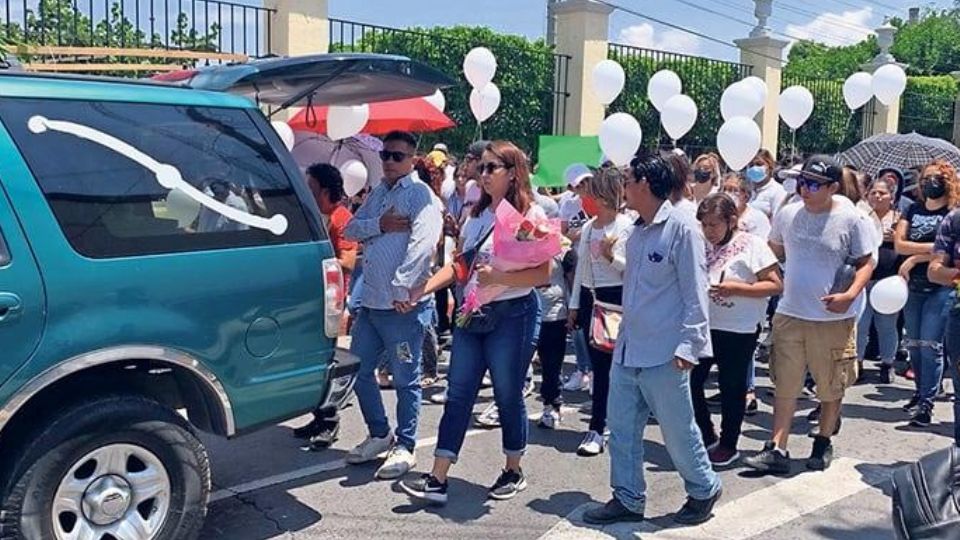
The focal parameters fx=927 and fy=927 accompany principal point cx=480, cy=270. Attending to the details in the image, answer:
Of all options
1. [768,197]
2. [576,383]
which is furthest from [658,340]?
[768,197]

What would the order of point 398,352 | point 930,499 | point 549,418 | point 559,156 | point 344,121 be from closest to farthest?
point 930,499 → point 398,352 → point 549,418 → point 344,121 → point 559,156

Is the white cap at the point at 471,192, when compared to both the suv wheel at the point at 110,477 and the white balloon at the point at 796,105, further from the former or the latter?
the white balloon at the point at 796,105

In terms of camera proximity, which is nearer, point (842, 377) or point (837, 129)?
point (842, 377)

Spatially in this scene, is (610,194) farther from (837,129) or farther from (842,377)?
(837,129)

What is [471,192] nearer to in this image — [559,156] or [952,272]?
[559,156]

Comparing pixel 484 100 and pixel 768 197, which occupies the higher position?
pixel 484 100

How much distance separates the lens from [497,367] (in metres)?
4.43

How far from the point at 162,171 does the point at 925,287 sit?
5381 millimetres

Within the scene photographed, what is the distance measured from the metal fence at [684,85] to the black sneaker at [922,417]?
31.2 ft

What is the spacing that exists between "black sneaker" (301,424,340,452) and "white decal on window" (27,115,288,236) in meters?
1.92

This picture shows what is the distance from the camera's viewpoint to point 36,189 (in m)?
3.29

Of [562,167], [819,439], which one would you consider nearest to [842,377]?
[819,439]

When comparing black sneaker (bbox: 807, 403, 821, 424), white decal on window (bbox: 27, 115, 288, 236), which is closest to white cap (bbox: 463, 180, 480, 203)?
black sneaker (bbox: 807, 403, 821, 424)

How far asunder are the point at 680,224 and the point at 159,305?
220 centimetres
